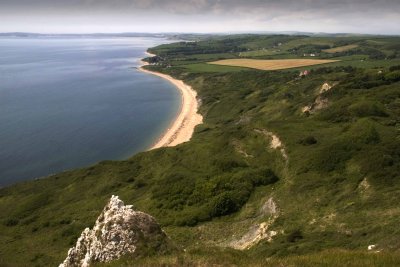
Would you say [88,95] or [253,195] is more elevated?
[253,195]

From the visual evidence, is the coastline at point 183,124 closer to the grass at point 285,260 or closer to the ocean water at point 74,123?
the ocean water at point 74,123

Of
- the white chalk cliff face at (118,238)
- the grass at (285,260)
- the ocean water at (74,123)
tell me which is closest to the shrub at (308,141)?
the white chalk cliff face at (118,238)

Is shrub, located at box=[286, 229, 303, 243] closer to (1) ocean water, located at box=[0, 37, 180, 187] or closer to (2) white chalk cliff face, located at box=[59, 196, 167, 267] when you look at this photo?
(2) white chalk cliff face, located at box=[59, 196, 167, 267]

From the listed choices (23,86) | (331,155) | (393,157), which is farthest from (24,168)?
(23,86)

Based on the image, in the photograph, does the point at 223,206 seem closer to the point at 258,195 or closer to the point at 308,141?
the point at 258,195

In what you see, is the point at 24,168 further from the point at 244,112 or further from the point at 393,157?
the point at 393,157

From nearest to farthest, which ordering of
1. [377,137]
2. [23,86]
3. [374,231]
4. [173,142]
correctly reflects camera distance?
[374,231], [377,137], [173,142], [23,86]

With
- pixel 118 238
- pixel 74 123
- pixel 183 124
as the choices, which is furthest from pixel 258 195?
pixel 74 123
